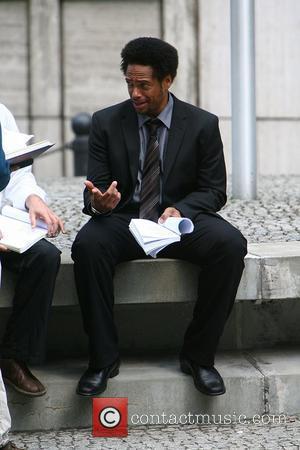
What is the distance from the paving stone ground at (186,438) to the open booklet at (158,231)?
2.70 feet

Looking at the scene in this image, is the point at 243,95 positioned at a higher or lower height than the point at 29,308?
higher

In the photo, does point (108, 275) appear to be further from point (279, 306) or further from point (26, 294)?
point (279, 306)

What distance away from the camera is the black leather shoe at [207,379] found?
16.5ft

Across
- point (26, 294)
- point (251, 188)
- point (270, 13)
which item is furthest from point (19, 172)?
point (270, 13)

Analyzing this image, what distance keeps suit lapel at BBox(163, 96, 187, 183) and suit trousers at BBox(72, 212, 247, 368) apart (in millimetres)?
312

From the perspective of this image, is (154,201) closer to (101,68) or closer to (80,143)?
(80,143)

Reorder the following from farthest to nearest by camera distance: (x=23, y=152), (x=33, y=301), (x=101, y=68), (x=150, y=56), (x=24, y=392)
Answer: (x=101, y=68) < (x=150, y=56) < (x=24, y=392) < (x=33, y=301) < (x=23, y=152)

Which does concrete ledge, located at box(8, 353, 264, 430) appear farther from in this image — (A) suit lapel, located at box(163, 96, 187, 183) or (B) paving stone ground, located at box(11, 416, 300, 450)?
(A) suit lapel, located at box(163, 96, 187, 183)

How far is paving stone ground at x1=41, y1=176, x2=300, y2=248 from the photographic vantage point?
642 centimetres

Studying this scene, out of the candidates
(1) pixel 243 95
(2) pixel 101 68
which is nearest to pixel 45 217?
(1) pixel 243 95

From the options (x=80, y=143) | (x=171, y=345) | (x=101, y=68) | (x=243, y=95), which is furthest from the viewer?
(x=101, y=68)

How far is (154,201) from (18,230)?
709mm

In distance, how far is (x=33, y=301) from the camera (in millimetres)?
4852

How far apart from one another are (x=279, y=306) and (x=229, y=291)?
2.42ft
